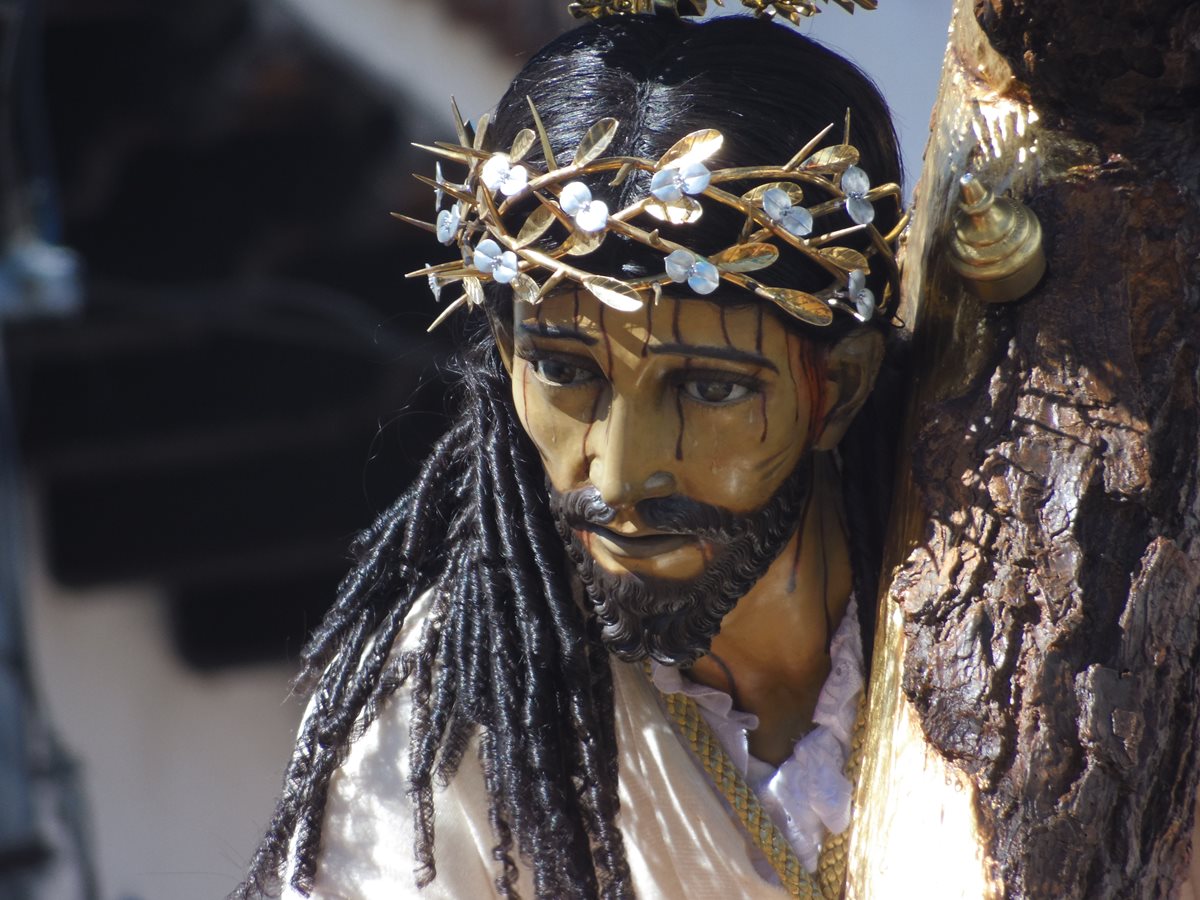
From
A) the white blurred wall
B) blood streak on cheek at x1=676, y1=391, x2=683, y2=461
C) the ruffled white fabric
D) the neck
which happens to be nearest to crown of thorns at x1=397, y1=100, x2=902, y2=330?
blood streak on cheek at x1=676, y1=391, x2=683, y2=461

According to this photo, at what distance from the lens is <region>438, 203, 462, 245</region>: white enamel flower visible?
190cm

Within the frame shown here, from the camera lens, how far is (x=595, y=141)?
177 cm

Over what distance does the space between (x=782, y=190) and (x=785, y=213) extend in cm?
2

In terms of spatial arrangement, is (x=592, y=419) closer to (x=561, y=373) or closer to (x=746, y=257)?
(x=561, y=373)

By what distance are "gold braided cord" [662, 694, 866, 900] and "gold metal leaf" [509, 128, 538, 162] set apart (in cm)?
61

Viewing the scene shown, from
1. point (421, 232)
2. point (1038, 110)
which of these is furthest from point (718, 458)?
point (421, 232)

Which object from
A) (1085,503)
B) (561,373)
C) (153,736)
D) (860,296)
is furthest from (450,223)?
(153,736)

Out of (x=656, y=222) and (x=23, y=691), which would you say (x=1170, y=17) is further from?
(x=23, y=691)

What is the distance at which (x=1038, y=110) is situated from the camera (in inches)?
69.2

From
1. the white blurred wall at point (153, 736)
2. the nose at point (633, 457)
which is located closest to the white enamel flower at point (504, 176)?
the nose at point (633, 457)

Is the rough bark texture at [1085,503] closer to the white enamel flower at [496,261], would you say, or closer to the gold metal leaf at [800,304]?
the gold metal leaf at [800,304]

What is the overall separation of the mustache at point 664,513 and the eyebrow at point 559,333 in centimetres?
14

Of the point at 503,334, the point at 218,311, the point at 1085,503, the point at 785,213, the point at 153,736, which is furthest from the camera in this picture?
the point at 153,736

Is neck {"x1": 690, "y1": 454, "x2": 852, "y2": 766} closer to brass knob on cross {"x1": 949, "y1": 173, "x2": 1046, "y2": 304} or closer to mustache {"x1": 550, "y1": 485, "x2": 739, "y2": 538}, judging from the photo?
mustache {"x1": 550, "y1": 485, "x2": 739, "y2": 538}
